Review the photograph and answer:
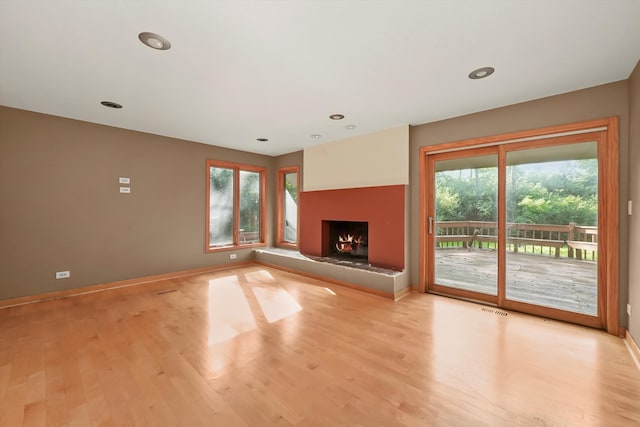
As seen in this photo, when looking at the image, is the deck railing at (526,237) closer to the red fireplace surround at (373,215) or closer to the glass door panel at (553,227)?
the glass door panel at (553,227)

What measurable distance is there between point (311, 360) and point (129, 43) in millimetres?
2932

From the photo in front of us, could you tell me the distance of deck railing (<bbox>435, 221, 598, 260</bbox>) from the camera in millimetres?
2922

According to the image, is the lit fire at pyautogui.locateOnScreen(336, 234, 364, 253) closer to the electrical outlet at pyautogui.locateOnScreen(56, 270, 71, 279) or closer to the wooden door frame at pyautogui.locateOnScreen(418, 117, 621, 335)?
the wooden door frame at pyautogui.locateOnScreen(418, 117, 621, 335)

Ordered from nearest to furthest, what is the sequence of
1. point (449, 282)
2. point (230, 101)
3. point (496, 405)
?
point (496, 405), point (230, 101), point (449, 282)

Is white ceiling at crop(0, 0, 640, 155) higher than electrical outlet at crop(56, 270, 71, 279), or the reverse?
white ceiling at crop(0, 0, 640, 155)

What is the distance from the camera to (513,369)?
6.82ft

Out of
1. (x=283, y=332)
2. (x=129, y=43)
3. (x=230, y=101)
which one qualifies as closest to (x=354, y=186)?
(x=230, y=101)

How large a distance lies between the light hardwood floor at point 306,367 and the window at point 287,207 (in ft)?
9.35

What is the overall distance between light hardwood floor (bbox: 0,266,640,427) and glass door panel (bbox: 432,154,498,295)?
0.54m

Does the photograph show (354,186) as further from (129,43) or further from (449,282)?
(129,43)

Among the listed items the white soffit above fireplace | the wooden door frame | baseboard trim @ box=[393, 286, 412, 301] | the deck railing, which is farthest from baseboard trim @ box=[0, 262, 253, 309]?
the wooden door frame

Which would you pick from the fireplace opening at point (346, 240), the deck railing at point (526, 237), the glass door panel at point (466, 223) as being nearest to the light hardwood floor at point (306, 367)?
the glass door panel at point (466, 223)

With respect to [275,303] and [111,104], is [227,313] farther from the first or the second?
[111,104]

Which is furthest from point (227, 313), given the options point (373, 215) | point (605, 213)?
point (605, 213)
